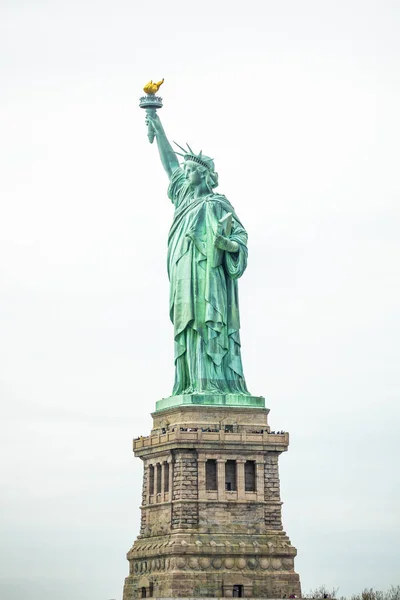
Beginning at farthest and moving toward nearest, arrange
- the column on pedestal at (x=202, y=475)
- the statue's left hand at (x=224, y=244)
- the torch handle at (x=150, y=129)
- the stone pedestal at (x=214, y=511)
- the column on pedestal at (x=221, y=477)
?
the torch handle at (x=150, y=129) < the statue's left hand at (x=224, y=244) < the column on pedestal at (x=221, y=477) < the column on pedestal at (x=202, y=475) < the stone pedestal at (x=214, y=511)

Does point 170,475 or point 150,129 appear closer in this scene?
point 170,475

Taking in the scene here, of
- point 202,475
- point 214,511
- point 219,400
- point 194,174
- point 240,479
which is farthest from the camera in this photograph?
point 194,174

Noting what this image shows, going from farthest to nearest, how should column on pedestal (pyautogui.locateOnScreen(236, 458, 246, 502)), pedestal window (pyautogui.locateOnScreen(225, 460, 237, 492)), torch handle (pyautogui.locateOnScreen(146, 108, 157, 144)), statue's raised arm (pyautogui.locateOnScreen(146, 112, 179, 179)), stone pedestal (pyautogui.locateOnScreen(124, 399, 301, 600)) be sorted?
torch handle (pyautogui.locateOnScreen(146, 108, 157, 144))
statue's raised arm (pyautogui.locateOnScreen(146, 112, 179, 179))
pedestal window (pyautogui.locateOnScreen(225, 460, 237, 492))
column on pedestal (pyautogui.locateOnScreen(236, 458, 246, 502))
stone pedestal (pyautogui.locateOnScreen(124, 399, 301, 600))

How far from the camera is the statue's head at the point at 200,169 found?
75500mm

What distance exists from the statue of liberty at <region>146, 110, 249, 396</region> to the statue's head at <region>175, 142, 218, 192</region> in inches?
1.5

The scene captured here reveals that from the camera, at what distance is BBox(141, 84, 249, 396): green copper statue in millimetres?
73812

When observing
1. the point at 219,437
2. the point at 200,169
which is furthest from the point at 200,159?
the point at 219,437

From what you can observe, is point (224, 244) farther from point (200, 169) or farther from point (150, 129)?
point (150, 129)

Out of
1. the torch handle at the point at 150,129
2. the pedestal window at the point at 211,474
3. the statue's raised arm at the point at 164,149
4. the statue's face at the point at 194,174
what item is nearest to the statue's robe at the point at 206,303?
the statue's face at the point at 194,174

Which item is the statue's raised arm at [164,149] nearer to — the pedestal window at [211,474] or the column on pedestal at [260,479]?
the pedestal window at [211,474]

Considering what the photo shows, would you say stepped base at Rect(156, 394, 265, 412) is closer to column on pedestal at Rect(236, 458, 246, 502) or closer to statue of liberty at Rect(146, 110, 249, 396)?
statue of liberty at Rect(146, 110, 249, 396)

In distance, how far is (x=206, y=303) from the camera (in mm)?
74000

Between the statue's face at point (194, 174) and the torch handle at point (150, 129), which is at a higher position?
the torch handle at point (150, 129)

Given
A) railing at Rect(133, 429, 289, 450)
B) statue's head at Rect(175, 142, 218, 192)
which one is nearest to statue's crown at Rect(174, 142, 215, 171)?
statue's head at Rect(175, 142, 218, 192)
